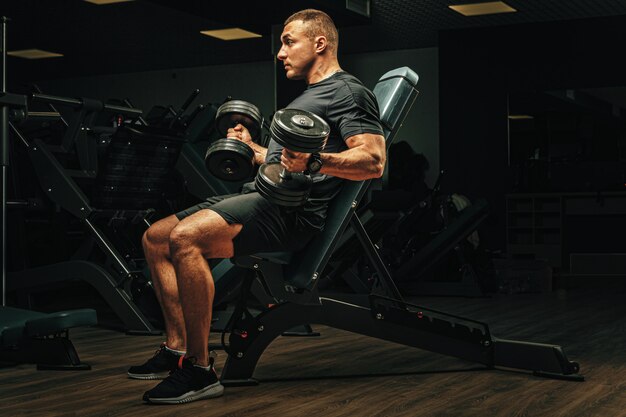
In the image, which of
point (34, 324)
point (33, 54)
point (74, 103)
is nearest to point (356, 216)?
point (34, 324)

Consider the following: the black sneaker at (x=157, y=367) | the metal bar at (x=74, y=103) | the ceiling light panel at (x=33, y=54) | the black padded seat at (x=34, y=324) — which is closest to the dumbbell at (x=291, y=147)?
the black sneaker at (x=157, y=367)

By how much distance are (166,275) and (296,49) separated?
86cm

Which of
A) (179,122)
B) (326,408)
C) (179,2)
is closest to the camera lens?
(326,408)

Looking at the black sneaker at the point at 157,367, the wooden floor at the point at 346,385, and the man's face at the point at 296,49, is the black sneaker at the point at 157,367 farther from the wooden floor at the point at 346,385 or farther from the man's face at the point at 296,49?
the man's face at the point at 296,49

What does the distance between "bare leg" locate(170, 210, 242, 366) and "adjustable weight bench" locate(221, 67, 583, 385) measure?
6.3 inches

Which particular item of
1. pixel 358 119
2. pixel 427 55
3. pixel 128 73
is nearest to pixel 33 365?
pixel 358 119

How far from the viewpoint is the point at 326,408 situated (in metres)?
2.62

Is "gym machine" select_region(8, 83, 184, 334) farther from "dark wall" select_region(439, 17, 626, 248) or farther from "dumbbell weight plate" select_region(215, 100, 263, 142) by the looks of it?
"dark wall" select_region(439, 17, 626, 248)

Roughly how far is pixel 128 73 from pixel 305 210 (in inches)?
445

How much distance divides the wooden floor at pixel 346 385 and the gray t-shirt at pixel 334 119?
1.89 ft

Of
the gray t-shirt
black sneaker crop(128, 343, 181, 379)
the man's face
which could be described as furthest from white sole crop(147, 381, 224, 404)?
the man's face

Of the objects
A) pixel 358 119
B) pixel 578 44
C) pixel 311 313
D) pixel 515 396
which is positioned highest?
pixel 578 44

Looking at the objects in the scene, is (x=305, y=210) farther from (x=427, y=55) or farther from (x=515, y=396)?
(x=427, y=55)

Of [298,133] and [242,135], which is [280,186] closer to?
[298,133]
